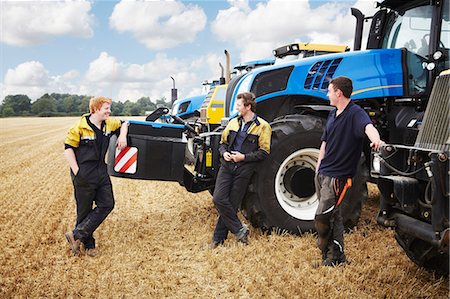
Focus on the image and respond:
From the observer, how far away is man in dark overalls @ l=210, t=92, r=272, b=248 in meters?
5.06

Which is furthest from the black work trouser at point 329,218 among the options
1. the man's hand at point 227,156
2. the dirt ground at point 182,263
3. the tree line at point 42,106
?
the tree line at point 42,106

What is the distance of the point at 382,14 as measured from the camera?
603cm

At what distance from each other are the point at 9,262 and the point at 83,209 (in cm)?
86

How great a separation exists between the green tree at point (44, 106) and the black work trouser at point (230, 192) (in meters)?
58.9

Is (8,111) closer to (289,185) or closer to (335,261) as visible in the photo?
(289,185)

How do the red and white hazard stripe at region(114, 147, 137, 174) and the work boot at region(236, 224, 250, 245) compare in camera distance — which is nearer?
the work boot at region(236, 224, 250, 245)

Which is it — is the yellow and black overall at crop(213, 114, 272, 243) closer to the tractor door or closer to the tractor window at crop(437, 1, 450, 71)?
the tractor door

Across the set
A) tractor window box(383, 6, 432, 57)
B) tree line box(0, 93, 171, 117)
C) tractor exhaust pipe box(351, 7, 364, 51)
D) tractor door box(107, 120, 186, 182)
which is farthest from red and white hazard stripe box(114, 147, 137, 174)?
tree line box(0, 93, 171, 117)

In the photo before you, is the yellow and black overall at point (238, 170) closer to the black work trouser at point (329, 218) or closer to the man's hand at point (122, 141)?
the black work trouser at point (329, 218)

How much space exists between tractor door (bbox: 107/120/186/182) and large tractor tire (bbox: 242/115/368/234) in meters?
0.90

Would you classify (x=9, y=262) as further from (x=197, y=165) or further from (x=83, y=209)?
(x=197, y=165)

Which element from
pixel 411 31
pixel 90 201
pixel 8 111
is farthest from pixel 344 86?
pixel 8 111

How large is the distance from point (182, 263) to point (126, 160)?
1360 millimetres

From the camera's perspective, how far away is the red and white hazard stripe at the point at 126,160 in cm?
522
